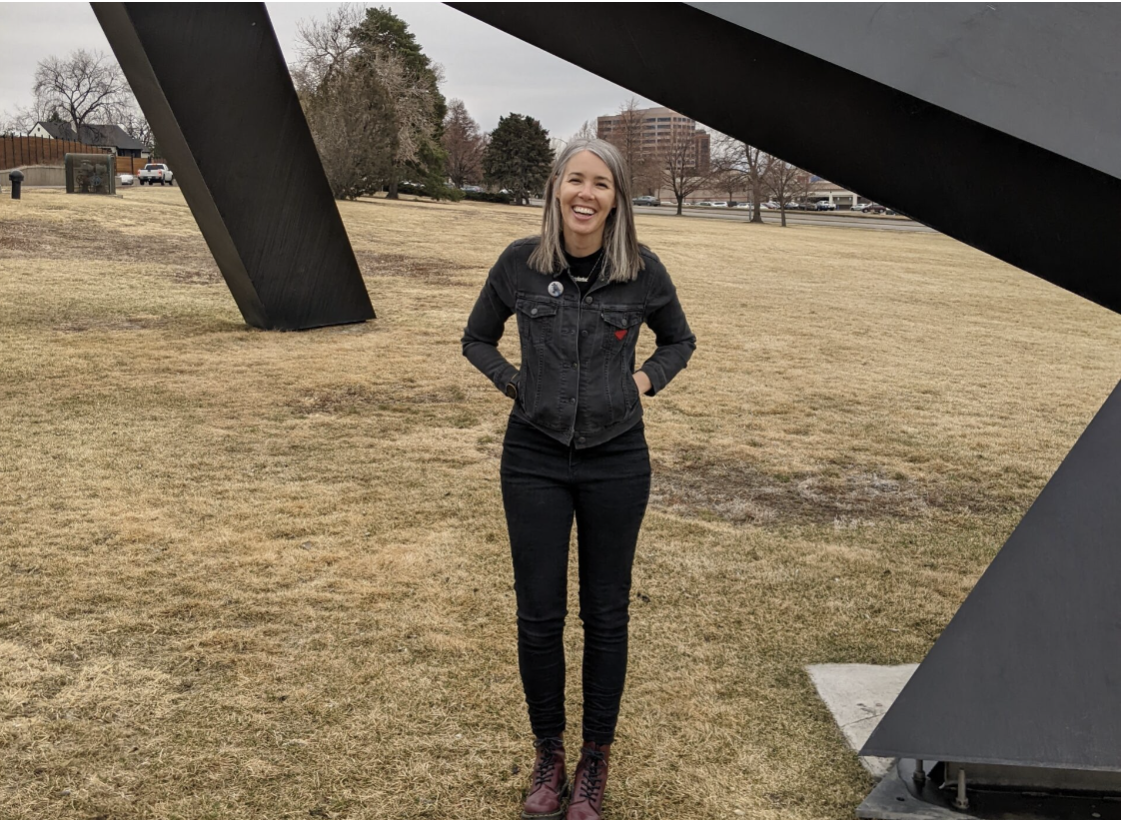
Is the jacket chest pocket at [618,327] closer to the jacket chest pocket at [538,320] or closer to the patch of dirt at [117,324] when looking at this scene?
the jacket chest pocket at [538,320]

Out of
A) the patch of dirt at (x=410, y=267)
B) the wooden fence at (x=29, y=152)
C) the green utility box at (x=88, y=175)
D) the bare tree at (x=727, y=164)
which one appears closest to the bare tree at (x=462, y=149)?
the bare tree at (x=727, y=164)

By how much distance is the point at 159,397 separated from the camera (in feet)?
28.1

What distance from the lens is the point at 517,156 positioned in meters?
55.6

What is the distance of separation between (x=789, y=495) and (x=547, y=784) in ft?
12.8

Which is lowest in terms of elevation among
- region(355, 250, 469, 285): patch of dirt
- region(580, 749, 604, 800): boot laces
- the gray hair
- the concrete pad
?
the concrete pad

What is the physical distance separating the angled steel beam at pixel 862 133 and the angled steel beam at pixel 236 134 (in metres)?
5.88

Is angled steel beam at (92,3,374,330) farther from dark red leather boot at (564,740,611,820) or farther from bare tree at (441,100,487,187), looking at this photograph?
bare tree at (441,100,487,187)

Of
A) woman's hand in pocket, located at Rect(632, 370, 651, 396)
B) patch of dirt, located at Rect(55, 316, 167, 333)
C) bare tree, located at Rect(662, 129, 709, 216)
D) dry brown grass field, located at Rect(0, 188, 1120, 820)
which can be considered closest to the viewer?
woman's hand in pocket, located at Rect(632, 370, 651, 396)

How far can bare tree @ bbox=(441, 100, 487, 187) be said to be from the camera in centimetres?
6781

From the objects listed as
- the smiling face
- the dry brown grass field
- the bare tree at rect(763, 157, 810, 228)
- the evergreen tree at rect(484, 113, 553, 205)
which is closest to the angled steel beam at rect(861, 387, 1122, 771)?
the dry brown grass field

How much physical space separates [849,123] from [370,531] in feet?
11.1

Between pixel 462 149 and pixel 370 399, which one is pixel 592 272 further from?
pixel 462 149

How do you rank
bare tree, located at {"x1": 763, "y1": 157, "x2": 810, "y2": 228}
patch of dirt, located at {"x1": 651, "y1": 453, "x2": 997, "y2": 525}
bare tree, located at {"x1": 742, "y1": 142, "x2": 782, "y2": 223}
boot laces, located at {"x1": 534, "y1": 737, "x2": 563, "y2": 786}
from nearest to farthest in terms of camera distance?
boot laces, located at {"x1": 534, "y1": 737, "x2": 563, "y2": 786} → patch of dirt, located at {"x1": 651, "y1": 453, "x2": 997, "y2": 525} → bare tree, located at {"x1": 763, "y1": 157, "x2": 810, "y2": 228} → bare tree, located at {"x1": 742, "y1": 142, "x2": 782, "y2": 223}

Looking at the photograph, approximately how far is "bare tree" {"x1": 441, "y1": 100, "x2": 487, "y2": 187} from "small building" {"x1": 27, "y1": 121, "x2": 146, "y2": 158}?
19534 mm
